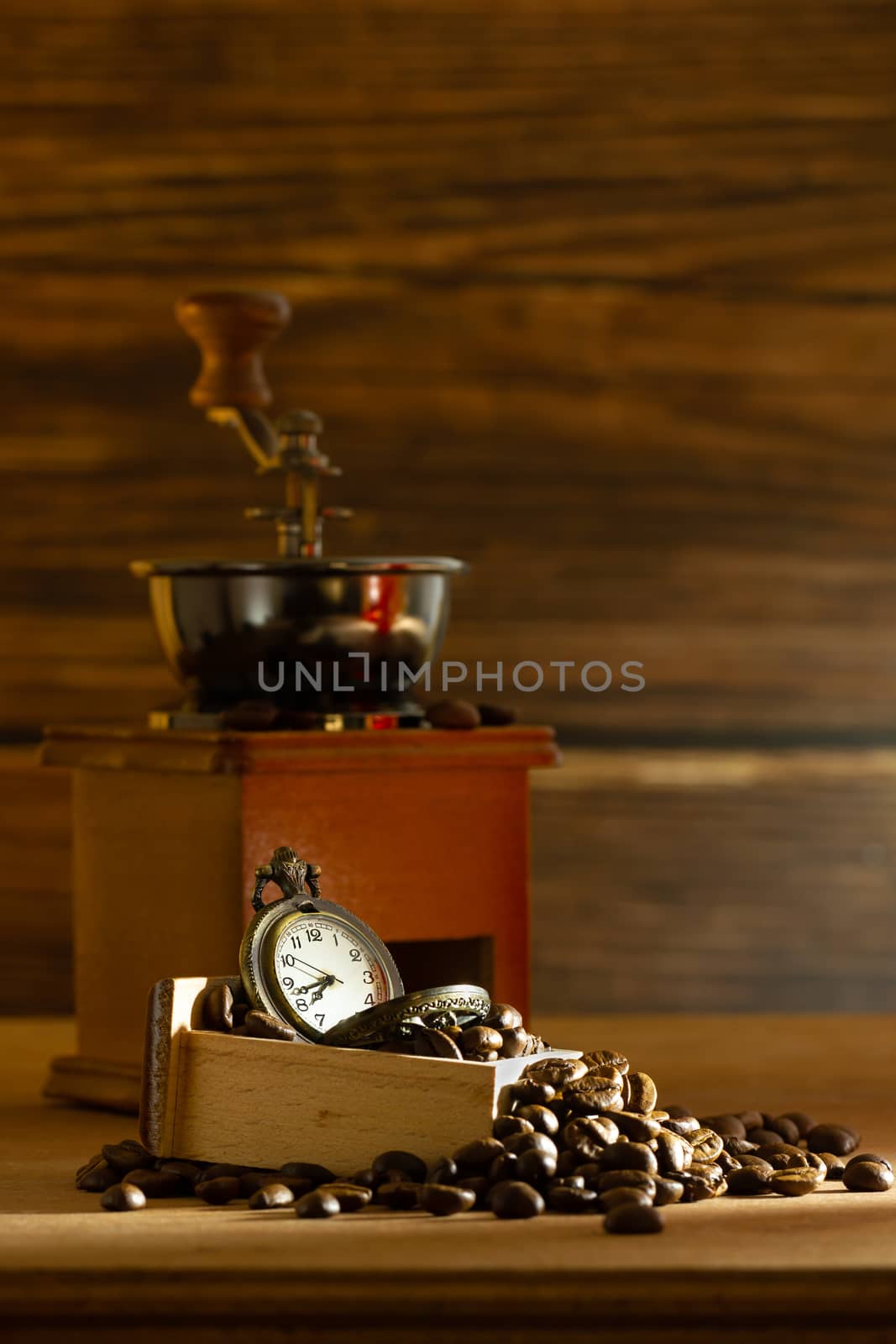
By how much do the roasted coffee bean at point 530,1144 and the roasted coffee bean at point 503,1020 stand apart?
3.8 inches

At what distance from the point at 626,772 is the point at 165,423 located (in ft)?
2.06

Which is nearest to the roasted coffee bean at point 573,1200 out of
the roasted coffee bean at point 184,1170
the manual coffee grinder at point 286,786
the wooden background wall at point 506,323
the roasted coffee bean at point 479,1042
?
the roasted coffee bean at point 479,1042

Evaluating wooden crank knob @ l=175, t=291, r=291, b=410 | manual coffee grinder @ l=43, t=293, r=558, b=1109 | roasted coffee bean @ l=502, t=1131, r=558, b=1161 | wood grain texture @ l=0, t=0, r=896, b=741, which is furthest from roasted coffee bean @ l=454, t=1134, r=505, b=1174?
wood grain texture @ l=0, t=0, r=896, b=741

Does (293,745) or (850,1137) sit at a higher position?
(293,745)

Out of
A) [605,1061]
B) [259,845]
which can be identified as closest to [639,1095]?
[605,1061]

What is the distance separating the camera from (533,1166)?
971 mm

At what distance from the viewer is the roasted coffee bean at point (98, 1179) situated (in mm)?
1032

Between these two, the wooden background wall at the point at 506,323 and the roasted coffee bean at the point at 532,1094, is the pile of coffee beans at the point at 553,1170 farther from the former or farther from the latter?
the wooden background wall at the point at 506,323

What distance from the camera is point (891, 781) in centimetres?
192

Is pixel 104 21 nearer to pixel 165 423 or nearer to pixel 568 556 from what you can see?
pixel 165 423

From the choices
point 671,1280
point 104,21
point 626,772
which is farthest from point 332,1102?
point 104,21

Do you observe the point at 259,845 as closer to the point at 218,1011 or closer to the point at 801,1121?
the point at 218,1011

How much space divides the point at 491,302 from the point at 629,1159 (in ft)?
3.70

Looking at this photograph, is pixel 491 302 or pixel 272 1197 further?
pixel 491 302
